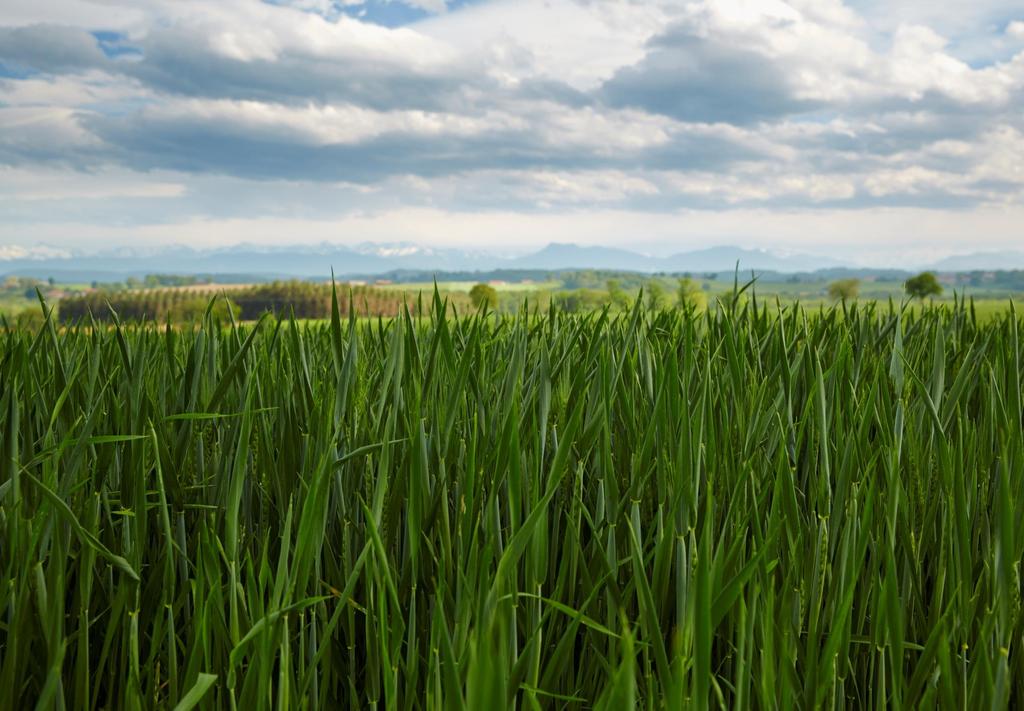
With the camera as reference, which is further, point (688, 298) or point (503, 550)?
point (688, 298)

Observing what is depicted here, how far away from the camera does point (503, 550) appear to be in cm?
102

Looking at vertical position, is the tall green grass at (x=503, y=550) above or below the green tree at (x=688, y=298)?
below

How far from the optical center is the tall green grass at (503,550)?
830mm

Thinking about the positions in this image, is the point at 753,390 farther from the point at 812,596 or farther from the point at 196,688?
the point at 196,688

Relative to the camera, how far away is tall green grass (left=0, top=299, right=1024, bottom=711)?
2.72ft

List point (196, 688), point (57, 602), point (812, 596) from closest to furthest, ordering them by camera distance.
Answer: point (196, 688) → point (57, 602) → point (812, 596)

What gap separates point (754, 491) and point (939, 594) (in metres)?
0.27

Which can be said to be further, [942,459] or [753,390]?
[753,390]

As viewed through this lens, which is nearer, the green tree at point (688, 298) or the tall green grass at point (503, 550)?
the tall green grass at point (503, 550)

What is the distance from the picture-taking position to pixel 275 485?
132 cm

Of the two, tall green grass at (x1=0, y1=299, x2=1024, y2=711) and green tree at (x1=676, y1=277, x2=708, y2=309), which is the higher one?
green tree at (x1=676, y1=277, x2=708, y2=309)

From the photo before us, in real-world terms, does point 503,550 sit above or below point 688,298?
below

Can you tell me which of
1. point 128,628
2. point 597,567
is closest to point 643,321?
point 597,567

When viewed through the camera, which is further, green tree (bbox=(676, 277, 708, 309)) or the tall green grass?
green tree (bbox=(676, 277, 708, 309))
